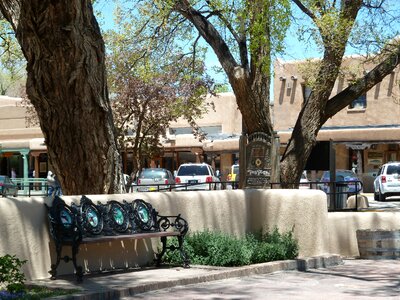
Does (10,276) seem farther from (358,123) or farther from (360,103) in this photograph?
(360,103)

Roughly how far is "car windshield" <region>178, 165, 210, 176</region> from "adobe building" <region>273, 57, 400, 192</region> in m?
7.54

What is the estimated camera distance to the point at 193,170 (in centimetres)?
3653

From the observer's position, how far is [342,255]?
1535 centimetres

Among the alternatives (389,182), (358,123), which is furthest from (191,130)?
(389,182)

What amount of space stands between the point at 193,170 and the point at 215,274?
2524 cm

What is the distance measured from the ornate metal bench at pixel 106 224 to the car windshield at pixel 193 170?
23.6 metres

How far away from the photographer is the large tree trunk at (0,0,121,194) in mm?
13234

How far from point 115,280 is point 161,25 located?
12.7 metres

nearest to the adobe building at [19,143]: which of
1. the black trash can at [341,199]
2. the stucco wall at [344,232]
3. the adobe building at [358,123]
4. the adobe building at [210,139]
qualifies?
the adobe building at [210,139]

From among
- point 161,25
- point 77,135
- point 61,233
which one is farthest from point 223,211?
point 161,25

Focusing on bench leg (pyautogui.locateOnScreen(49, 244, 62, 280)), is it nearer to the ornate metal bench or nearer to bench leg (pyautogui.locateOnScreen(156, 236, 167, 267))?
the ornate metal bench

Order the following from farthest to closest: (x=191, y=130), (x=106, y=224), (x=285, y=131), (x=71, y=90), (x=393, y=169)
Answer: (x=191, y=130) < (x=285, y=131) < (x=393, y=169) < (x=71, y=90) < (x=106, y=224)

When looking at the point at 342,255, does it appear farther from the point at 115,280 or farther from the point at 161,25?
the point at 161,25

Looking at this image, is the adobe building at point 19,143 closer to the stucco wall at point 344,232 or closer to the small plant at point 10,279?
the stucco wall at point 344,232
